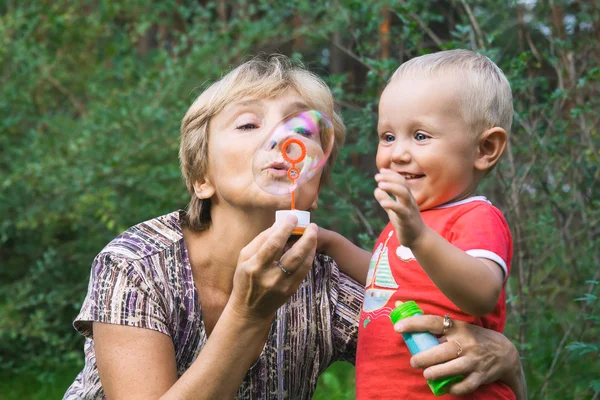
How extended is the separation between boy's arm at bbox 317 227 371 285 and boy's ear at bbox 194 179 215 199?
16.2 inches

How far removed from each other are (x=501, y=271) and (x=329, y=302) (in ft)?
2.85

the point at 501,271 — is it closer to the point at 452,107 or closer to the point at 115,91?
the point at 452,107

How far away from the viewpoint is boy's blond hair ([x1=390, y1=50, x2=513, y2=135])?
6.72 ft

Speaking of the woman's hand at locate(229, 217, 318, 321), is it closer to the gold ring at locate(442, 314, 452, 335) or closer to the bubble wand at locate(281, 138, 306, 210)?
the bubble wand at locate(281, 138, 306, 210)

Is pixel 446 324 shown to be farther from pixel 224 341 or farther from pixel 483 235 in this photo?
pixel 224 341

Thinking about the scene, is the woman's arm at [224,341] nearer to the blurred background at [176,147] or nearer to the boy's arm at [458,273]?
the boy's arm at [458,273]

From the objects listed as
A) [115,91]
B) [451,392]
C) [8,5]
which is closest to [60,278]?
[115,91]

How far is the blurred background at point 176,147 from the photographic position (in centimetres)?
350

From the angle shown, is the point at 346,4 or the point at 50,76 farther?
the point at 50,76

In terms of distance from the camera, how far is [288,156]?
2176mm

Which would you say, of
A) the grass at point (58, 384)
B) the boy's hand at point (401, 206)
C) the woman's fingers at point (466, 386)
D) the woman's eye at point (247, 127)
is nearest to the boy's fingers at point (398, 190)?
the boy's hand at point (401, 206)

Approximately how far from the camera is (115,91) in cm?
535

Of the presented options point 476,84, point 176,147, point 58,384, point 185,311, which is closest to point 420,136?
point 476,84

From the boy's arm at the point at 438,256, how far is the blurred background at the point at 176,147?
0.92 metres
